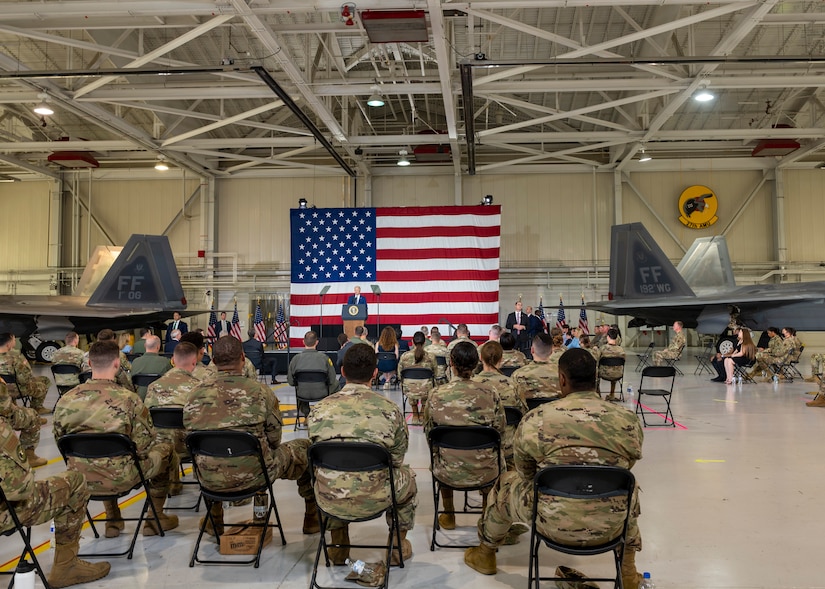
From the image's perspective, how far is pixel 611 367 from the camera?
30.4 ft

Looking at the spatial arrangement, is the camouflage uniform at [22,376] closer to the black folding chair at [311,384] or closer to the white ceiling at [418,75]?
the black folding chair at [311,384]

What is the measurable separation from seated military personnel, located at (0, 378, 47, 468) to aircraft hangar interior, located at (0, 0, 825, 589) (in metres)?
0.32

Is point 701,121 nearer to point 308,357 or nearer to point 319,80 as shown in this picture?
point 319,80

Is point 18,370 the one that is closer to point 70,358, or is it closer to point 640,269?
point 70,358

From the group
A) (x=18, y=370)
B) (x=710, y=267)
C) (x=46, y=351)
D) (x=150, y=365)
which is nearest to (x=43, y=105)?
(x=46, y=351)

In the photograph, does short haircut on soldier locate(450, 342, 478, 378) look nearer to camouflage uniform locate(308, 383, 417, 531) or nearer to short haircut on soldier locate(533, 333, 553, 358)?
camouflage uniform locate(308, 383, 417, 531)

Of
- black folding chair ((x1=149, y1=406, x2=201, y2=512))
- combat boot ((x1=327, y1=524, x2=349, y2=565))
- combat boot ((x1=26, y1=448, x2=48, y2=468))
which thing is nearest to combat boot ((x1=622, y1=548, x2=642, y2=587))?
combat boot ((x1=327, y1=524, x2=349, y2=565))

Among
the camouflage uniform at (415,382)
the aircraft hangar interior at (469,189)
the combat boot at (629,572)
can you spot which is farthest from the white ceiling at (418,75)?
the combat boot at (629,572)

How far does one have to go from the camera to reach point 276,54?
11.6 meters

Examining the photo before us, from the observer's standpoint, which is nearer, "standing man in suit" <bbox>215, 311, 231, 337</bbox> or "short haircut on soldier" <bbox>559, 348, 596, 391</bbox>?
"short haircut on soldier" <bbox>559, 348, 596, 391</bbox>

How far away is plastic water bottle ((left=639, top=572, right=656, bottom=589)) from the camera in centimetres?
316

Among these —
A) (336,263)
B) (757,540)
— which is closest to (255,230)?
(336,263)

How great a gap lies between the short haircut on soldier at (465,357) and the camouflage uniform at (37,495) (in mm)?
2375

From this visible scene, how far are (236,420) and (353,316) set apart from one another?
41.6 ft
